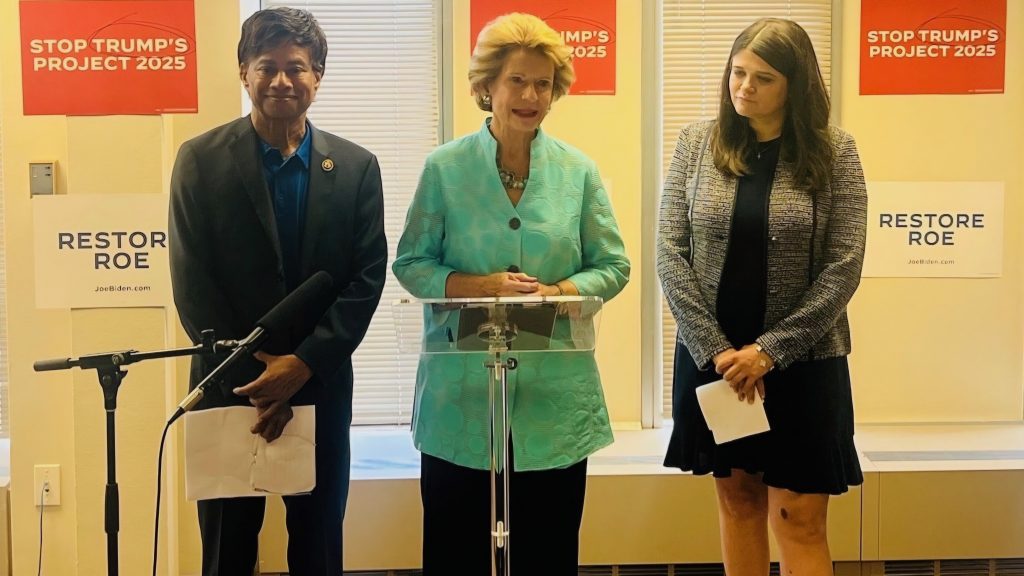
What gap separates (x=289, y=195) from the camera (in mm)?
2119

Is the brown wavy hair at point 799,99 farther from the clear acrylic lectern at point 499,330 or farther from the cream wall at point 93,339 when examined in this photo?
the cream wall at point 93,339

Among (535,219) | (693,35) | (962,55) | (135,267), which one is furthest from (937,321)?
(135,267)

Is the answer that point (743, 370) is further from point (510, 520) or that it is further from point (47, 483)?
point (47, 483)

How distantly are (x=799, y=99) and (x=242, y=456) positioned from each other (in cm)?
159

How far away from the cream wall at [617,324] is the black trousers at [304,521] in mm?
981

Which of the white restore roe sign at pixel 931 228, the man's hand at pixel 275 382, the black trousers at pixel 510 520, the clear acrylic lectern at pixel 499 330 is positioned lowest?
the black trousers at pixel 510 520

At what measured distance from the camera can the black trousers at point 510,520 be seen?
2145 mm


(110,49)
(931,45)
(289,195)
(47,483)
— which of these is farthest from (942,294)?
(47,483)

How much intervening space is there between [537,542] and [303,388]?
687mm

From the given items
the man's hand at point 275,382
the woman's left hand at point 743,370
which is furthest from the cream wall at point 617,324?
the woman's left hand at point 743,370

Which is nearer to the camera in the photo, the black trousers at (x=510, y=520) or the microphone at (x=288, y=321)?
the microphone at (x=288, y=321)

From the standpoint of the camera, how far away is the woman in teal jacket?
209 cm

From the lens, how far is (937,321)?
354cm

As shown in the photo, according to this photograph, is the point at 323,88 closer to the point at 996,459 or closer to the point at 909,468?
the point at 909,468
